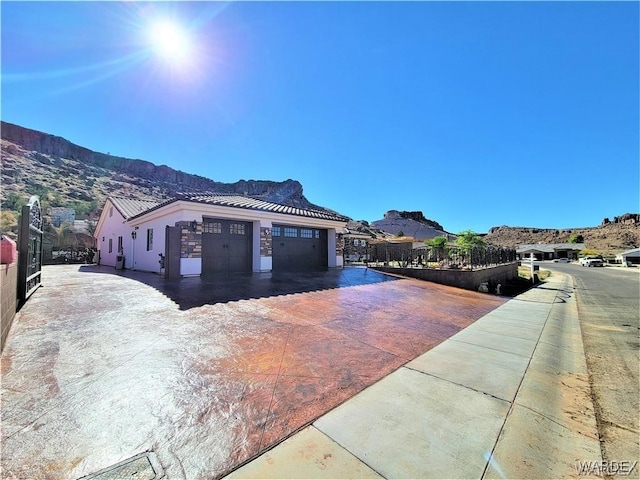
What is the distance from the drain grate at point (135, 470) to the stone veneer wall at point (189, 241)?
373 inches

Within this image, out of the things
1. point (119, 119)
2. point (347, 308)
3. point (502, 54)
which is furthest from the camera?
point (119, 119)

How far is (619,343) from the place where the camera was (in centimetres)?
585

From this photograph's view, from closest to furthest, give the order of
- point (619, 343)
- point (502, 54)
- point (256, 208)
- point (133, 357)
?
point (133, 357) → point (619, 343) → point (502, 54) → point (256, 208)

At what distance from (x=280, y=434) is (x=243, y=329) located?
8.68ft

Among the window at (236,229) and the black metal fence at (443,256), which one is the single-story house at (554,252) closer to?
the black metal fence at (443,256)

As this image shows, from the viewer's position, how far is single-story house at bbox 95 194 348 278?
1038 centimetres

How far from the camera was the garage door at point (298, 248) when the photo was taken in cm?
1369

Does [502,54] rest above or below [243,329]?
above

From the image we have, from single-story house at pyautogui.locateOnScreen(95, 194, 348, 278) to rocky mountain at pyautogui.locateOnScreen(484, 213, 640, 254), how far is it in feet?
226

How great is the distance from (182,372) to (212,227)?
9.35 meters

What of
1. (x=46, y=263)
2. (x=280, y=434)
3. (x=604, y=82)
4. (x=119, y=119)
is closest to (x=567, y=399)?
(x=280, y=434)

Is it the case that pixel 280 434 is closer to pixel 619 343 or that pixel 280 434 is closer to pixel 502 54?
pixel 619 343
